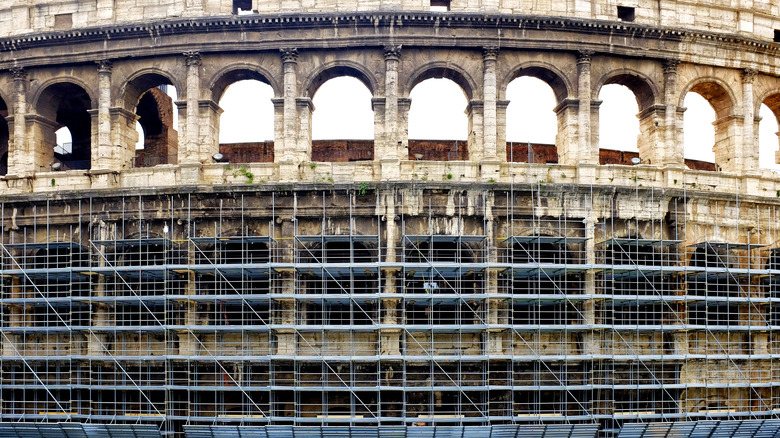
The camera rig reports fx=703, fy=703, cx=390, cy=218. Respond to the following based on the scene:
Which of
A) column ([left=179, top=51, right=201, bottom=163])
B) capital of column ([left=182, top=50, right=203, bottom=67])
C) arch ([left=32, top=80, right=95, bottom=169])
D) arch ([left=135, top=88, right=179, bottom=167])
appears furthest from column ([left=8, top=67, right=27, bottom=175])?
capital of column ([left=182, top=50, right=203, bottom=67])

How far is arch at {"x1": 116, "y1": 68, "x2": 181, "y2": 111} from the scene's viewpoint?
1955 centimetres

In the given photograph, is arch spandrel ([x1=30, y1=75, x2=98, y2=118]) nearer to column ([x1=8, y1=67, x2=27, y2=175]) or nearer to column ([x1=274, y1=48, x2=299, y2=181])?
column ([x1=8, y1=67, x2=27, y2=175])

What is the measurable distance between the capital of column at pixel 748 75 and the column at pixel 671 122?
7.65ft

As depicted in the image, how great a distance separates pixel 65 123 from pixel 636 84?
18.7m

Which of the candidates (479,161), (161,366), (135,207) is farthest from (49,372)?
(479,161)

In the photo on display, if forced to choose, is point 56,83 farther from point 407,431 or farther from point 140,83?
point 407,431

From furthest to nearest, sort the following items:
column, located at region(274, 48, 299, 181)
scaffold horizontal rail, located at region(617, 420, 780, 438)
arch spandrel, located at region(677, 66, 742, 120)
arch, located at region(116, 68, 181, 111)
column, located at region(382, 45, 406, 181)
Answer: arch spandrel, located at region(677, 66, 742, 120) < arch, located at region(116, 68, 181, 111) < column, located at region(274, 48, 299, 181) < column, located at region(382, 45, 406, 181) < scaffold horizontal rail, located at region(617, 420, 780, 438)

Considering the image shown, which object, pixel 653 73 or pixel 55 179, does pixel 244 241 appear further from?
pixel 653 73

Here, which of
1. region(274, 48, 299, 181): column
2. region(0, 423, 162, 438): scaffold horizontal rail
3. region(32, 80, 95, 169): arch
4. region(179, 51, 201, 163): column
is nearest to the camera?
region(0, 423, 162, 438): scaffold horizontal rail

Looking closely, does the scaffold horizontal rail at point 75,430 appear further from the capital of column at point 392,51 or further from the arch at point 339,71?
the capital of column at point 392,51

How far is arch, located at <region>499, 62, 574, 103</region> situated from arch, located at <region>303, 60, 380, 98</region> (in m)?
3.53

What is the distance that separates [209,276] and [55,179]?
211 inches

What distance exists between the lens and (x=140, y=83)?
20.2m

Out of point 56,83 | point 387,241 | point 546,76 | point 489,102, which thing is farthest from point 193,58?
point 546,76
